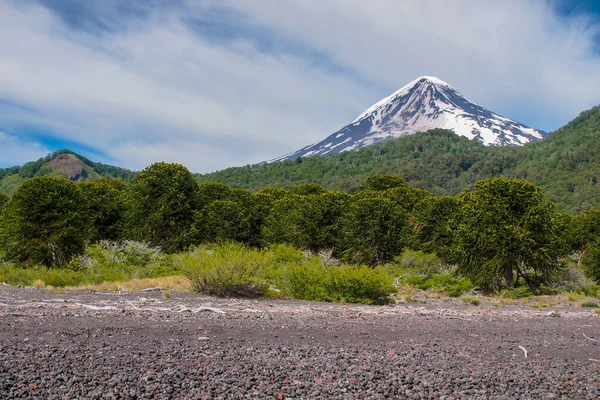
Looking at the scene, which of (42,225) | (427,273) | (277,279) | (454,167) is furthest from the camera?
(454,167)

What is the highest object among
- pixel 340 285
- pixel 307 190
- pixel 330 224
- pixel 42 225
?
pixel 307 190

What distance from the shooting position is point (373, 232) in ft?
94.9

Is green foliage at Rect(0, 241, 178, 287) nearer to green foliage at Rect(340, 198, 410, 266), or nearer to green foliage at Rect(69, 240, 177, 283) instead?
green foliage at Rect(69, 240, 177, 283)

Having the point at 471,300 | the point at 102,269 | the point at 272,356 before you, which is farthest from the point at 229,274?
the point at 102,269

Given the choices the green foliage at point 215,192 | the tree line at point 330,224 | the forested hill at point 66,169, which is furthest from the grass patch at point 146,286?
the forested hill at point 66,169

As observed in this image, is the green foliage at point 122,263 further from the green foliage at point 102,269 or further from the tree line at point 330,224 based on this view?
the tree line at point 330,224

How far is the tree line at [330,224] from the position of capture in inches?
801

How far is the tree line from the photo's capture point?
66.7 ft

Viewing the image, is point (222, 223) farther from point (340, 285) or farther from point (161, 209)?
point (340, 285)

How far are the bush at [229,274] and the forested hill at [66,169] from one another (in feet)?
422

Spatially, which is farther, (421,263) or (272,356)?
(421,263)

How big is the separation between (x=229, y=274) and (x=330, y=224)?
1748 centimetres

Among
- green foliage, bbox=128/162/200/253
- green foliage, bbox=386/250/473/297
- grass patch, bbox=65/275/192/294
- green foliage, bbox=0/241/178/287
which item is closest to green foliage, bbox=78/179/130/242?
green foliage, bbox=128/162/200/253

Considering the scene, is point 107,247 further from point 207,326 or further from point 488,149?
point 488,149
